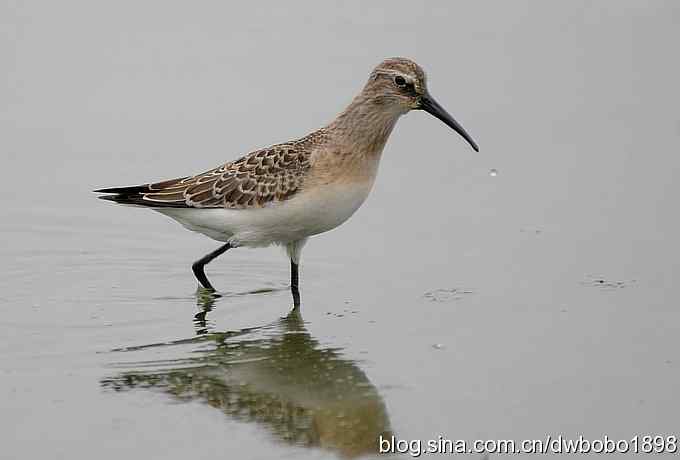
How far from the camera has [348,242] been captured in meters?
10.5

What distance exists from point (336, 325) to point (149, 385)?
1.72 meters

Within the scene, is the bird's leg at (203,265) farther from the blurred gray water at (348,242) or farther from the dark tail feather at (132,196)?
the dark tail feather at (132,196)

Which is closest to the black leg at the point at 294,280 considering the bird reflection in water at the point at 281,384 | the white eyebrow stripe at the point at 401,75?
the bird reflection in water at the point at 281,384

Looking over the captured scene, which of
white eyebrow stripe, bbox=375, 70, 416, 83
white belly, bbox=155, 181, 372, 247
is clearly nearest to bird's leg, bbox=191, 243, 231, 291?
white belly, bbox=155, 181, 372, 247

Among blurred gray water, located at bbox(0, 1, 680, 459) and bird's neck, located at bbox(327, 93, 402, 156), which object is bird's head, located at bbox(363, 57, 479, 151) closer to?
bird's neck, located at bbox(327, 93, 402, 156)

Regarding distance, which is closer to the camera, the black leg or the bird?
the bird

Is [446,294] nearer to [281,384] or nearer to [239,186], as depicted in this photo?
[239,186]

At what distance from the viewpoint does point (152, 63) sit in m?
14.7

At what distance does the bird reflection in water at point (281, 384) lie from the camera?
259 inches

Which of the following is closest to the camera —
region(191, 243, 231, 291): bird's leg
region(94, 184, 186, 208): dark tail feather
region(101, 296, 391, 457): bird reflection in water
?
region(101, 296, 391, 457): bird reflection in water

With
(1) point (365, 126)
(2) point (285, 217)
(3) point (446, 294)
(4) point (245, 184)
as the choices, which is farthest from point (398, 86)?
(3) point (446, 294)

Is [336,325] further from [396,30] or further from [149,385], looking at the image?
[396,30]

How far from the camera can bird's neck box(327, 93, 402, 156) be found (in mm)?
9031

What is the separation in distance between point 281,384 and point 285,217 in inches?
75.9
